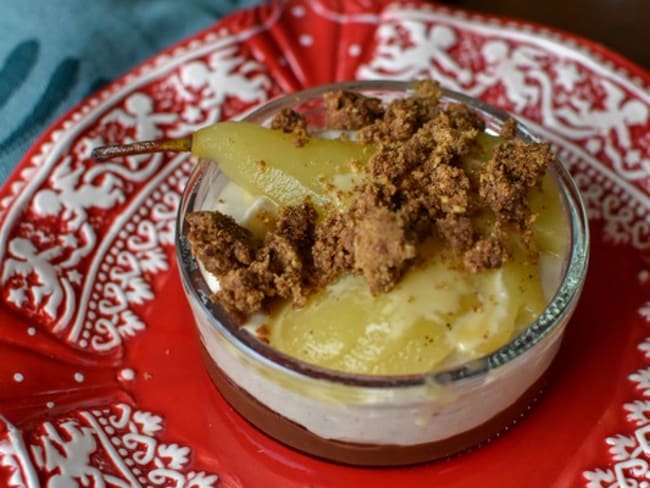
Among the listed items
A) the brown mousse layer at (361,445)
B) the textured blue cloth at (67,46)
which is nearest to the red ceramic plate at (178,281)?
the brown mousse layer at (361,445)

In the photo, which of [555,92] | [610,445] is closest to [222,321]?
[610,445]

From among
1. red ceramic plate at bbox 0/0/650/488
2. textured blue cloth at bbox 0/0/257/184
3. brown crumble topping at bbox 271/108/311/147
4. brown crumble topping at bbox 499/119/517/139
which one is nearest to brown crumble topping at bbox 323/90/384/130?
brown crumble topping at bbox 271/108/311/147

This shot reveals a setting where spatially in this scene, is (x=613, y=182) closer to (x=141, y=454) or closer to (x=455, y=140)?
(x=455, y=140)

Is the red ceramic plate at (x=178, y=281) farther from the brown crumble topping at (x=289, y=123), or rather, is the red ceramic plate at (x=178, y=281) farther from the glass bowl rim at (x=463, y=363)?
the brown crumble topping at (x=289, y=123)

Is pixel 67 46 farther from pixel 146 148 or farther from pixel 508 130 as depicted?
pixel 508 130

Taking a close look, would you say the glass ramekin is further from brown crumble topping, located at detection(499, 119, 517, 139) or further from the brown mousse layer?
brown crumble topping, located at detection(499, 119, 517, 139)
